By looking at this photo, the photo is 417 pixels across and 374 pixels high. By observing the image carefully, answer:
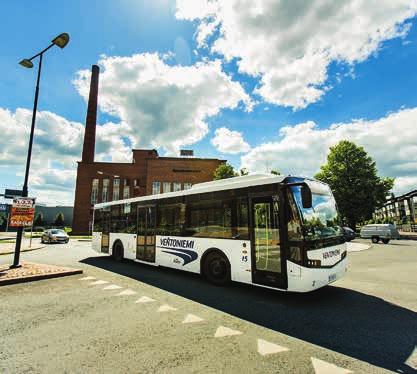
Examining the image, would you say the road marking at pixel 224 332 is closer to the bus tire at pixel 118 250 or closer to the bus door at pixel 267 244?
the bus door at pixel 267 244

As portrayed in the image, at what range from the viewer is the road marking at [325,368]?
3133 millimetres

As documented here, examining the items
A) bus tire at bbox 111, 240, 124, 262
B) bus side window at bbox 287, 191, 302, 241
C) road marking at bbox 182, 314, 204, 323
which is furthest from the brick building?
road marking at bbox 182, 314, 204, 323

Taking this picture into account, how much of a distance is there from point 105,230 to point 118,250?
1.62m

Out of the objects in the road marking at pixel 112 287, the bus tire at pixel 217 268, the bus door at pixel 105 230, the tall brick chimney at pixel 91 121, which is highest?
the tall brick chimney at pixel 91 121

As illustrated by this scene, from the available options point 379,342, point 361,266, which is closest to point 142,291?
point 379,342

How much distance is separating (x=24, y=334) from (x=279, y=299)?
5.27m

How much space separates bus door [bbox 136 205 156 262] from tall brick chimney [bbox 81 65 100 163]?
133 feet

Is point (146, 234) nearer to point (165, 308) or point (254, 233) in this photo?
point (165, 308)

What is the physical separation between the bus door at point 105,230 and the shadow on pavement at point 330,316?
5898 millimetres

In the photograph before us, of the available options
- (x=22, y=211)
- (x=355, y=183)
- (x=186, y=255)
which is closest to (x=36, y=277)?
(x=22, y=211)

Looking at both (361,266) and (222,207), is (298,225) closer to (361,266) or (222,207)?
(222,207)

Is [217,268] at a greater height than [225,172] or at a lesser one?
lesser

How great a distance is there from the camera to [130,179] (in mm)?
50438

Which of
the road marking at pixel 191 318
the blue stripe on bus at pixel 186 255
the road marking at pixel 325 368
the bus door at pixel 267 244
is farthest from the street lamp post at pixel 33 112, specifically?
the road marking at pixel 325 368
